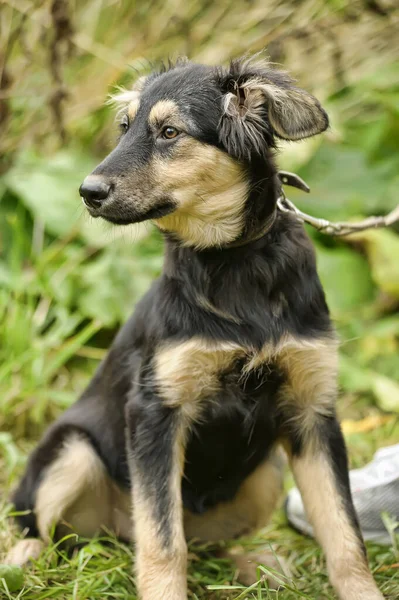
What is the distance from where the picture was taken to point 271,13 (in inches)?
248

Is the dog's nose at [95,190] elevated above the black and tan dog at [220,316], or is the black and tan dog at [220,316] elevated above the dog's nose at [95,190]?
the dog's nose at [95,190]

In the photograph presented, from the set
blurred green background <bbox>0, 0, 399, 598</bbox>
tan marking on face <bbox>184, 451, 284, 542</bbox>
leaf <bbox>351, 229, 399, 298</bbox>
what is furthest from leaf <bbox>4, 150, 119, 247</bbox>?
tan marking on face <bbox>184, 451, 284, 542</bbox>

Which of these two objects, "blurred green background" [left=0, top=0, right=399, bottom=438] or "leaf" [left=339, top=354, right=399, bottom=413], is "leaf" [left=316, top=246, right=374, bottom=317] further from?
"leaf" [left=339, top=354, right=399, bottom=413]

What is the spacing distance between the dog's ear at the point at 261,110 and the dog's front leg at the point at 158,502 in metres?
1.00

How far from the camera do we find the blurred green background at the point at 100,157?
5.05 m

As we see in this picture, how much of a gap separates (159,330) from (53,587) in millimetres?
1070

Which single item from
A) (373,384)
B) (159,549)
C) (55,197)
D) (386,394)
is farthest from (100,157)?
(159,549)

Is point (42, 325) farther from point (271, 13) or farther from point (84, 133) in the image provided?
point (271, 13)

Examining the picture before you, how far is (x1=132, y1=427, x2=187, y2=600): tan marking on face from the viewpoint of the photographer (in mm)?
2812

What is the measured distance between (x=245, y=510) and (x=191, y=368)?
96 centimetres

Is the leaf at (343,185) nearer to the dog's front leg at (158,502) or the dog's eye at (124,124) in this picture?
the dog's eye at (124,124)

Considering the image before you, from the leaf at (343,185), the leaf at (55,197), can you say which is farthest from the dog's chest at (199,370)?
the leaf at (343,185)

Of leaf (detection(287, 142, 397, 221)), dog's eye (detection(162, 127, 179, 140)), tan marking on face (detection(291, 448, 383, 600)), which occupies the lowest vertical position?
leaf (detection(287, 142, 397, 221))

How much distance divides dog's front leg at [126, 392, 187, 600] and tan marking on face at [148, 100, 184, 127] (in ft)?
3.31
